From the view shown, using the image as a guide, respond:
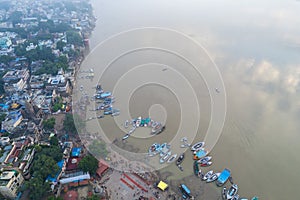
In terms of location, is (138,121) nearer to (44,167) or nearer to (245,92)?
(44,167)

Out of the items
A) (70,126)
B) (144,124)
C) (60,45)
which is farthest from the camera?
(60,45)

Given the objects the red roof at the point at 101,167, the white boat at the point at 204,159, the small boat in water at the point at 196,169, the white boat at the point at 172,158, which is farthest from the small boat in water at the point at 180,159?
the red roof at the point at 101,167

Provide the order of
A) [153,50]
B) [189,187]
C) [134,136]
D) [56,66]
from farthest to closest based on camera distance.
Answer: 1. [153,50]
2. [56,66]
3. [134,136]
4. [189,187]

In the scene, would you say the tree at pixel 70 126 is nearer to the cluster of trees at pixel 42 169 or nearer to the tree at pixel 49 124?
the tree at pixel 49 124

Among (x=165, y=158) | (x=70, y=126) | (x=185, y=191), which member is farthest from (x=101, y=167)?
(x=185, y=191)

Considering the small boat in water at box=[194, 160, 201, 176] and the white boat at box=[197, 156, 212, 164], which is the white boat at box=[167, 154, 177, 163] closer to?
the small boat in water at box=[194, 160, 201, 176]

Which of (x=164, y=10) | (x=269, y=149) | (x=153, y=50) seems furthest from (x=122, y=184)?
(x=164, y=10)

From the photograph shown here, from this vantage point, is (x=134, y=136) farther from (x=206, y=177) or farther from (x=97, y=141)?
(x=206, y=177)
